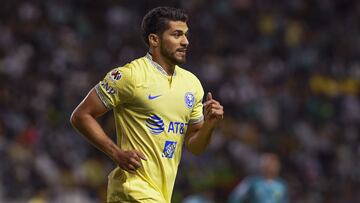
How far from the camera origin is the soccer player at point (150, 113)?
233 inches

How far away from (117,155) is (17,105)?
9228mm

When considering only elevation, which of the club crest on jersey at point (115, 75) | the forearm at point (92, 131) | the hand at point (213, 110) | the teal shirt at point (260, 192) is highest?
the club crest on jersey at point (115, 75)

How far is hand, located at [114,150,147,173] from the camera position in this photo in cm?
574

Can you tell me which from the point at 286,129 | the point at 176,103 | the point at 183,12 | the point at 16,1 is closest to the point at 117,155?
the point at 176,103

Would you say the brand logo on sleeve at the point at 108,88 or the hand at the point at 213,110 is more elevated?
the brand logo on sleeve at the point at 108,88

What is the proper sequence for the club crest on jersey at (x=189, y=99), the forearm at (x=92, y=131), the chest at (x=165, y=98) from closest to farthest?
the forearm at (x=92, y=131) → the chest at (x=165, y=98) → the club crest on jersey at (x=189, y=99)

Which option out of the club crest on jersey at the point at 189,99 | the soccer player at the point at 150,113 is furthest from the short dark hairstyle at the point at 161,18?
the club crest on jersey at the point at 189,99

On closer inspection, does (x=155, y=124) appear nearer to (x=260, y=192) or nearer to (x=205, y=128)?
(x=205, y=128)

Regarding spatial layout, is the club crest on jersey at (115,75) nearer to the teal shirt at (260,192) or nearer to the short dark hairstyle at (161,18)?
the short dark hairstyle at (161,18)

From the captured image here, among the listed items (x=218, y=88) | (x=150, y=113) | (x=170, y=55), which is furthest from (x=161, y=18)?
(x=218, y=88)

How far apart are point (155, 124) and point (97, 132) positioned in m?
0.40

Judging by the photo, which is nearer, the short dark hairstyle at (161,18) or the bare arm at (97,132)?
the bare arm at (97,132)

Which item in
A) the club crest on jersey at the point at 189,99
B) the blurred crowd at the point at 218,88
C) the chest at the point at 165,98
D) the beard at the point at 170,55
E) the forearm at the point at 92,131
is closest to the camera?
the forearm at the point at 92,131

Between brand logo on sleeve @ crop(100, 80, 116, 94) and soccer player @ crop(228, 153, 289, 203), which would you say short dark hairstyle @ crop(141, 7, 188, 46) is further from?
soccer player @ crop(228, 153, 289, 203)
